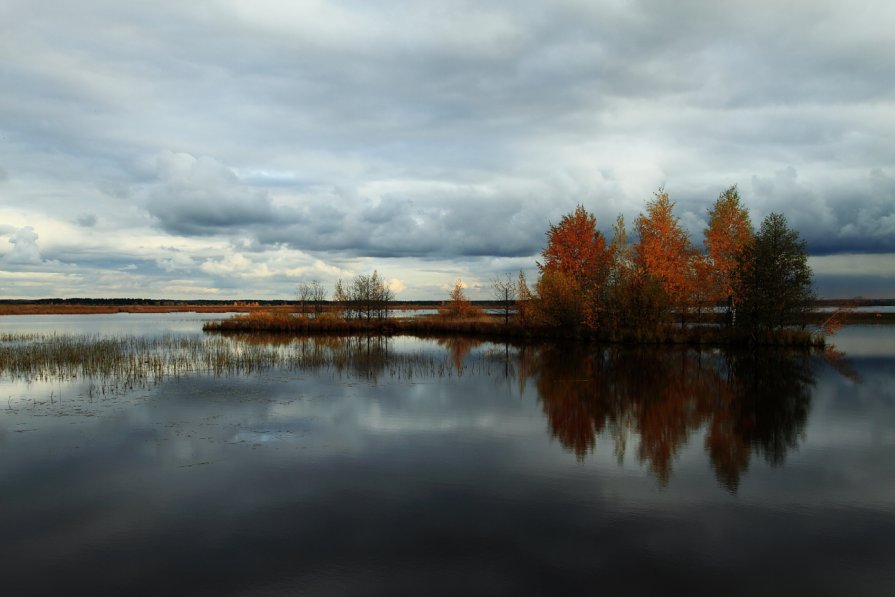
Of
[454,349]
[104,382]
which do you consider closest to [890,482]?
[104,382]

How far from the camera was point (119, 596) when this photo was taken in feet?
22.2

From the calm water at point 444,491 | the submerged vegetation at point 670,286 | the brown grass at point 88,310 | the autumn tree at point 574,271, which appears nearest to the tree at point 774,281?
the submerged vegetation at point 670,286

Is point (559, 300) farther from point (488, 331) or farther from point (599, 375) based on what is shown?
point (599, 375)

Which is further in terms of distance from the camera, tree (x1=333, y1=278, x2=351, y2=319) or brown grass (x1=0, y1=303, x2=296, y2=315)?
brown grass (x1=0, y1=303, x2=296, y2=315)

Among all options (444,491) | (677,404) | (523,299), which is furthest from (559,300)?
(444,491)

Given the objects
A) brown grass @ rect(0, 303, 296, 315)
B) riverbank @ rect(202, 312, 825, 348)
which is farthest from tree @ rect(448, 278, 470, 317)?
brown grass @ rect(0, 303, 296, 315)

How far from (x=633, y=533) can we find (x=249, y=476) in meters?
7.09

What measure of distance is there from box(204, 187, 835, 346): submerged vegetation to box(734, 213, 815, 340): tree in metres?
0.07

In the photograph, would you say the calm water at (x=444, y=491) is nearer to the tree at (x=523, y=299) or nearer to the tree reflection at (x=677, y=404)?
the tree reflection at (x=677, y=404)

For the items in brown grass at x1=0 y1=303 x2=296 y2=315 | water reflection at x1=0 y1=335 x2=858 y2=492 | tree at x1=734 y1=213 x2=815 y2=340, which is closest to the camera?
water reflection at x1=0 y1=335 x2=858 y2=492

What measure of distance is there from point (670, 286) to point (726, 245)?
5349 mm

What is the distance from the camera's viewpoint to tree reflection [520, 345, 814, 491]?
13.2 metres

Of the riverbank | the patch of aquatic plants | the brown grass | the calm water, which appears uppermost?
the brown grass

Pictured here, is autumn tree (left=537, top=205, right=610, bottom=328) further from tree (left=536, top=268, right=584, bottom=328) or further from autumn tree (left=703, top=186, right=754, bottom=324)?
autumn tree (left=703, top=186, right=754, bottom=324)
